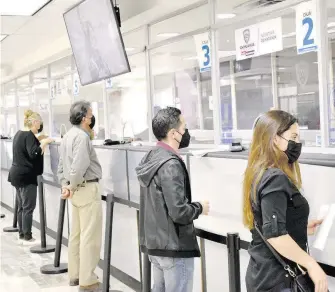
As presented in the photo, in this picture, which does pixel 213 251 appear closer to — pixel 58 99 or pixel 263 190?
pixel 263 190

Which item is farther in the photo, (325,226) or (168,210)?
(168,210)

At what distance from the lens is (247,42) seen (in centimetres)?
375

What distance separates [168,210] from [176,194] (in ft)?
0.37

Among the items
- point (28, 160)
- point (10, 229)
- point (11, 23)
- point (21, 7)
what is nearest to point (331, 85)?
point (21, 7)

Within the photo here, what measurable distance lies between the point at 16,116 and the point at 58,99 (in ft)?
9.31

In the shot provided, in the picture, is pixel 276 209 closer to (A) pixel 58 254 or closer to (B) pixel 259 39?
(B) pixel 259 39

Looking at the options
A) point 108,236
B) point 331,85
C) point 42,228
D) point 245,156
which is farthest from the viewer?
point 42,228

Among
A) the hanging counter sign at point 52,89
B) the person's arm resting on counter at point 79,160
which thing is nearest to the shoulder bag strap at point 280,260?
the person's arm resting on counter at point 79,160

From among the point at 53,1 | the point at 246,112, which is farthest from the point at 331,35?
the point at 246,112

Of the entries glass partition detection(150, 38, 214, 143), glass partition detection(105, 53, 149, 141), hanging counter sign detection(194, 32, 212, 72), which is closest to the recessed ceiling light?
glass partition detection(150, 38, 214, 143)

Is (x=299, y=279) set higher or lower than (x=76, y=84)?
lower

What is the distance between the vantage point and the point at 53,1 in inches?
210

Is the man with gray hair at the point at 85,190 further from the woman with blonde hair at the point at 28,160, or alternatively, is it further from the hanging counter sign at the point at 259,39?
the woman with blonde hair at the point at 28,160

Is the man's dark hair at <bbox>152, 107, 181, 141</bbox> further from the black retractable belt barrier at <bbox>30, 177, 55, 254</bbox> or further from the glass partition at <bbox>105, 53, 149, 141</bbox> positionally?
the black retractable belt barrier at <bbox>30, 177, 55, 254</bbox>
